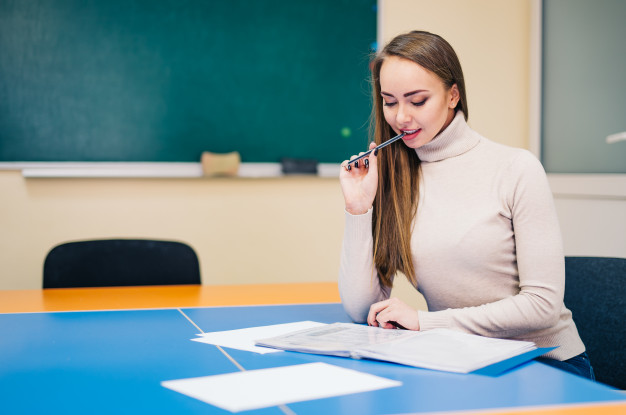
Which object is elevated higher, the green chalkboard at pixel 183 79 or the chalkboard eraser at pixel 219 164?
the green chalkboard at pixel 183 79

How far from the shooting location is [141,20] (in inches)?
109

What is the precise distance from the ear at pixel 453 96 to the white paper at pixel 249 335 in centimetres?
63

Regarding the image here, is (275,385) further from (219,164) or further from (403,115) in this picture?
(219,164)

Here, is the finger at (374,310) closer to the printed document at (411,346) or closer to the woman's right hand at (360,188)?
the printed document at (411,346)

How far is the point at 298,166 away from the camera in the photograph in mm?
2939

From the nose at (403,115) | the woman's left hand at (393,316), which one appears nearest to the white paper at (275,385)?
the woman's left hand at (393,316)

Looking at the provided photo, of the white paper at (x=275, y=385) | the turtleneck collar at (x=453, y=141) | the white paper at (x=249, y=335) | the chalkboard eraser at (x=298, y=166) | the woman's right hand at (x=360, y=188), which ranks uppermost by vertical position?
the turtleneck collar at (x=453, y=141)

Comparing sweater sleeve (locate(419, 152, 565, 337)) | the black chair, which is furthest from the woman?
the black chair

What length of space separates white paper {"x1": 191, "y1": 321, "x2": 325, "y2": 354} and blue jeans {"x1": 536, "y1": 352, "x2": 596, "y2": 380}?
0.50m

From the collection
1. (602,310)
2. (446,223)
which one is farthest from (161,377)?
(602,310)

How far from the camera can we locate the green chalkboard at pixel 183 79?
104 inches

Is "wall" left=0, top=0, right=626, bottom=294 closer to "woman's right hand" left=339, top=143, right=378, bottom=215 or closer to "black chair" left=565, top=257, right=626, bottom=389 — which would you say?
"black chair" left=565, top=257, right=626, bottom=389

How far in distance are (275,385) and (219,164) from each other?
78.4 inches

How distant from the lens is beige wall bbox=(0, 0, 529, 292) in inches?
106
